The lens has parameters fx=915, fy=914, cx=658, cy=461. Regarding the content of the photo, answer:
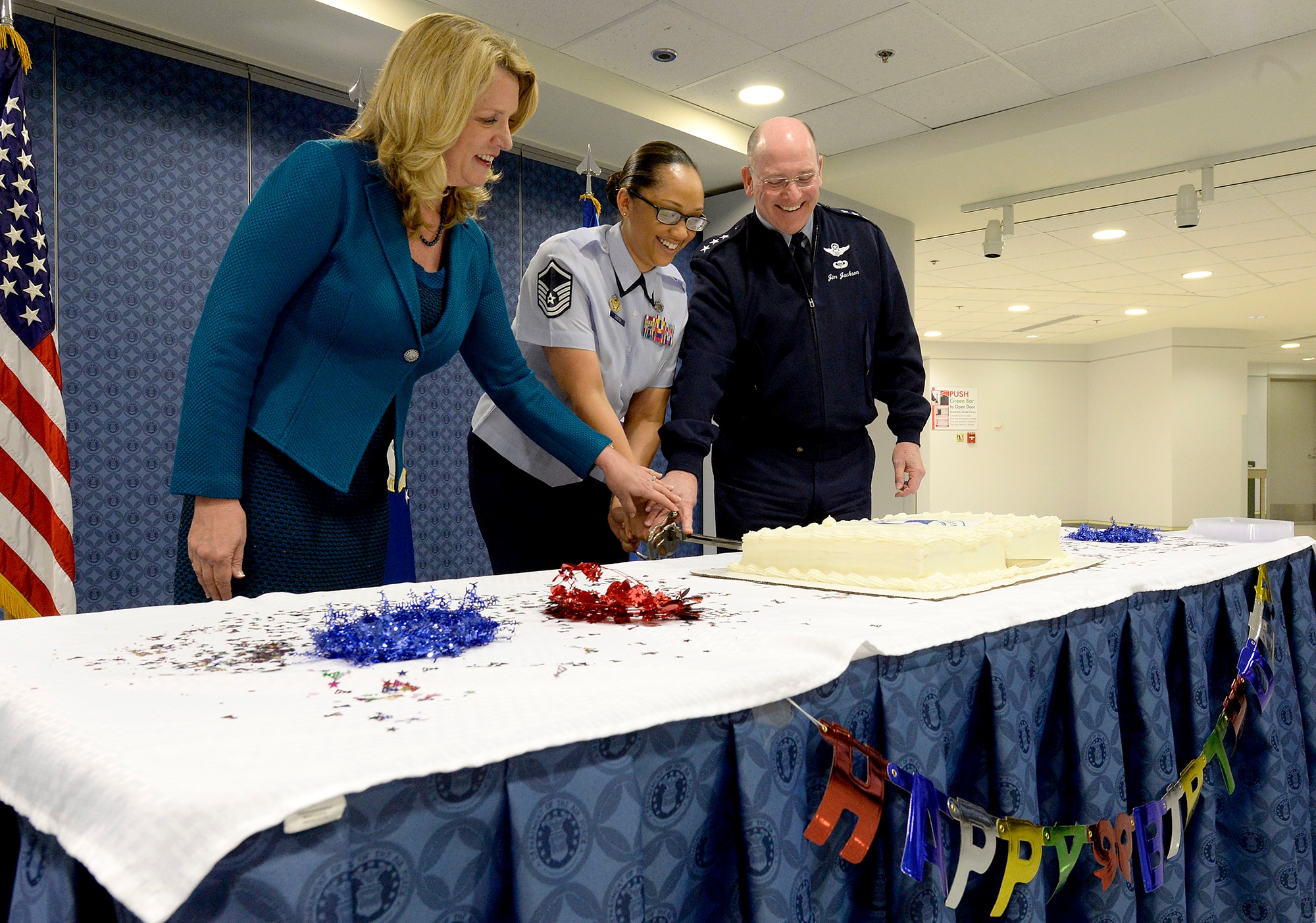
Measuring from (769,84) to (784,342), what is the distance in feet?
9.48

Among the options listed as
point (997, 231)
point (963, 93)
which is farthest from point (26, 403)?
point (997, 231)

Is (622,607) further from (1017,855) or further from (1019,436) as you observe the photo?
(1019,436)

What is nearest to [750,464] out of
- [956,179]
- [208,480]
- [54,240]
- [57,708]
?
[208,480]

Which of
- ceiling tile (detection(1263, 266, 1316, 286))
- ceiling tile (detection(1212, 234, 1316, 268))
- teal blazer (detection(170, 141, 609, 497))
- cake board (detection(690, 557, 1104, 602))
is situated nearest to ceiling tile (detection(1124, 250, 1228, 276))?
ceiling tile (detection(1212, 234, 1316, 268))

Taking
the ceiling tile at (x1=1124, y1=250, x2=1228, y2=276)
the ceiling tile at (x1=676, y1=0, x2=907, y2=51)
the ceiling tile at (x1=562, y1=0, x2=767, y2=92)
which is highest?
the ceiling tile at (x1=562, y1=0, x2=767, y2=92)

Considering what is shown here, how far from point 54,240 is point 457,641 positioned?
3443mm

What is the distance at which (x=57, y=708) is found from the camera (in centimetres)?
62

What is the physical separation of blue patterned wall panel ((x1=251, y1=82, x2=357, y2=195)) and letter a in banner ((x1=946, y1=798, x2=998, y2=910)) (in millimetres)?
3910

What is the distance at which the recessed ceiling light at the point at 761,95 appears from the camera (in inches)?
175

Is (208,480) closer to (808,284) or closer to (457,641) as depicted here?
(457,641)

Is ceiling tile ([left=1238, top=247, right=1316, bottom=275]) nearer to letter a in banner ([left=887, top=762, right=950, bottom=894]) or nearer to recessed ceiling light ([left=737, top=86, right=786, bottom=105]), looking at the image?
recessed ceiling light ([left=737, top=86, right=786, bottom=105])

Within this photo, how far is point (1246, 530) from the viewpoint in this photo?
2.01 m

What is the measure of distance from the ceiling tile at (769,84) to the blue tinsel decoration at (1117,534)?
2.82 metres

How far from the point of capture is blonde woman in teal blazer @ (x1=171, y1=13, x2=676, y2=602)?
3.95 ft
